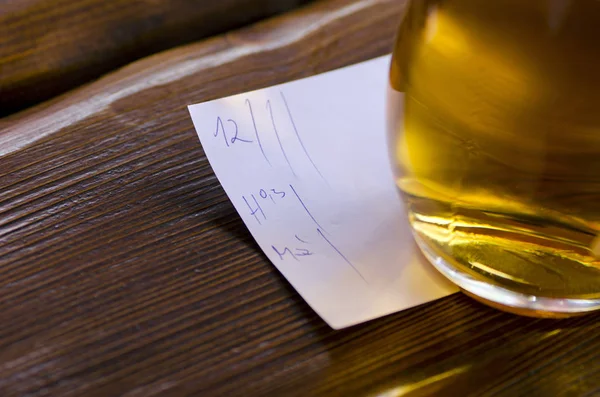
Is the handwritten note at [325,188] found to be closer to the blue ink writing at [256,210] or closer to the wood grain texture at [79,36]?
the blue ink writing at [256,210]

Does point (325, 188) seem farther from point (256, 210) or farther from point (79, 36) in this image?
point (79, 36)

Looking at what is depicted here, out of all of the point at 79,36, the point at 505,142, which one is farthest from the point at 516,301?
the point at 79,36

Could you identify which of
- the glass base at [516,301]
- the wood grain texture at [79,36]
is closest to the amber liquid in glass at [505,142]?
the glass base at [516,301]

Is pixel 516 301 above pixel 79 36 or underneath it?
underneath

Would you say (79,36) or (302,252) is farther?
(79,36)

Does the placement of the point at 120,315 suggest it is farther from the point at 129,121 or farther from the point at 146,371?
the point at 129,121

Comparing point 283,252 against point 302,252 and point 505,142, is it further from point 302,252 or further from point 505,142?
point 505,142

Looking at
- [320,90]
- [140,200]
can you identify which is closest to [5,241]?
[140,200]
